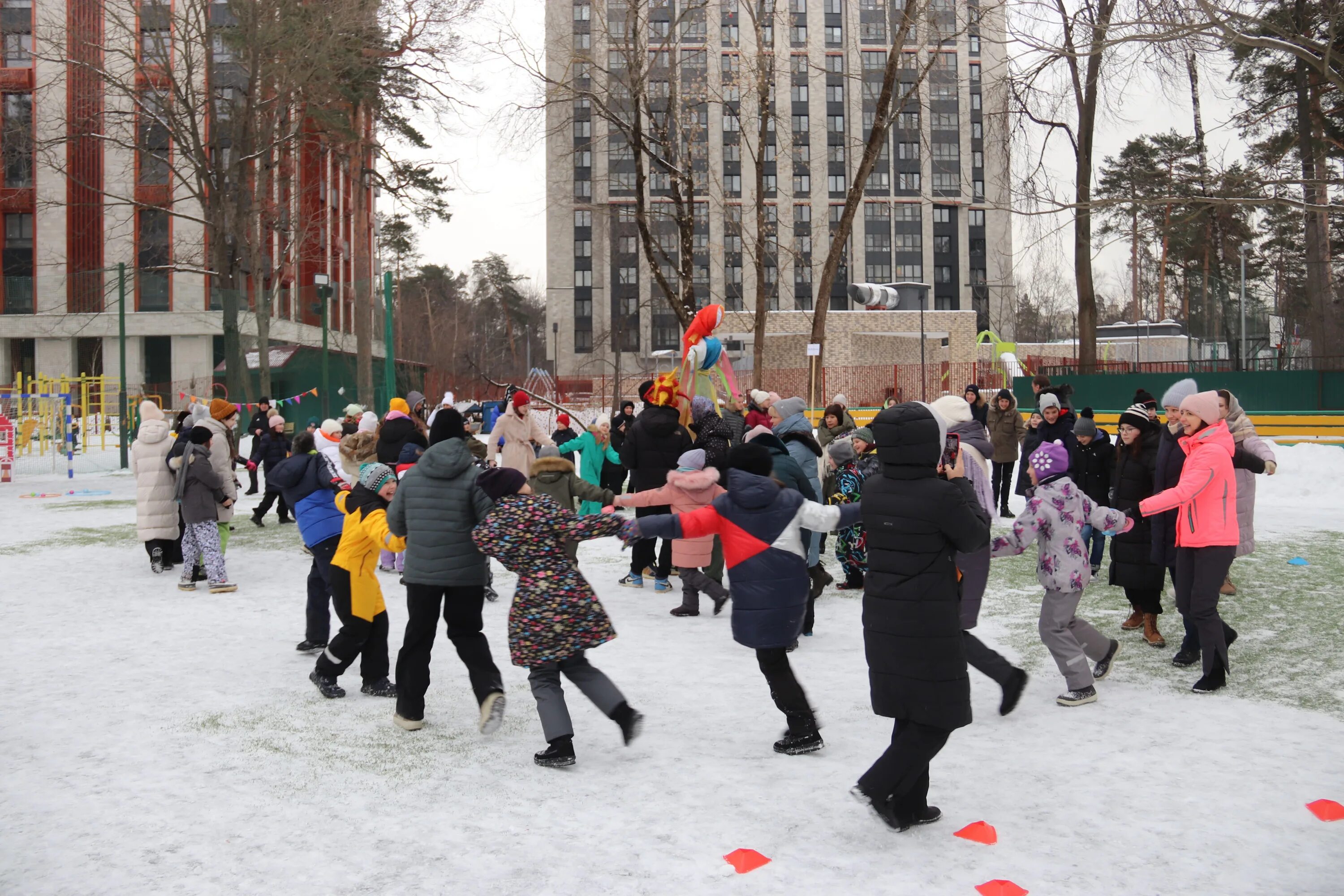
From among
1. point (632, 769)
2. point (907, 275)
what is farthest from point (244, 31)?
point (907, 275)

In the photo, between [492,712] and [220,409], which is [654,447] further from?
[492,712]

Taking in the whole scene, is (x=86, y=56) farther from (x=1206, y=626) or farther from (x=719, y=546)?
(x=1206, y=626)

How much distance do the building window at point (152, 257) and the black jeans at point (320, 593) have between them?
4491 centimetres

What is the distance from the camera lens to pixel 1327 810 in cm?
465

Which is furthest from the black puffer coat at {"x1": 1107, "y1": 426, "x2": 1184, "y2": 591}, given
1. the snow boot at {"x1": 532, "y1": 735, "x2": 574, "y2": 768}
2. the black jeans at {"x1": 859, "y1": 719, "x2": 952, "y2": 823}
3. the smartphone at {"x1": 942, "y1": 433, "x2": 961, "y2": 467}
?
the snow boot at {"x1": 532, "y1": 735, "x2": 574, "y2": 768}

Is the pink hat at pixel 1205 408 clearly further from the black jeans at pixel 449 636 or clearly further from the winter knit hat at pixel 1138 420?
the black jeans at pixel 449 636

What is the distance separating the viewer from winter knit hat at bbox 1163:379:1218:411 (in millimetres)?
7027

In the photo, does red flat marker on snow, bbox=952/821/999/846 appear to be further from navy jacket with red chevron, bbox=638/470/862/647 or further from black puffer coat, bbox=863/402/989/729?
navy jacket with red chevron, bbox=638/470/862/647

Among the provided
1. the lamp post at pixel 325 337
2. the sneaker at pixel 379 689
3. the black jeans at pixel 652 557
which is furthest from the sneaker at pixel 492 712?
Result: the lamp post at pixel 325 337

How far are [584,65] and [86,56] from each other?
14.9m

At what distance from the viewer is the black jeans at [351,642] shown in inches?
257

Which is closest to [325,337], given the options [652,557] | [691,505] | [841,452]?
[652,557]

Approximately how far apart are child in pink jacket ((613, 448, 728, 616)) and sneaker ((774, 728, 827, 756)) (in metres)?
1.27

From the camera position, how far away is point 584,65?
26.6 meters
